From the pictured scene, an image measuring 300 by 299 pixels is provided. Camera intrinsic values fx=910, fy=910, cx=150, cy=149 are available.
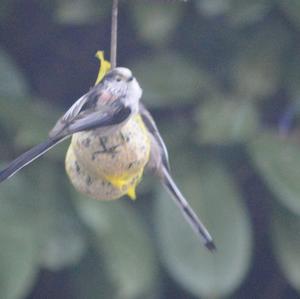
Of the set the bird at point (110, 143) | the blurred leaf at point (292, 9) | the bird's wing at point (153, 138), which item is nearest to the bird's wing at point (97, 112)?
the bird at point (110, 143)

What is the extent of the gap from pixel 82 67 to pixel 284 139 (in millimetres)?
511

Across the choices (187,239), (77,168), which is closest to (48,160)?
(187,239)

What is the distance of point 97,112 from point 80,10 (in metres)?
0.89

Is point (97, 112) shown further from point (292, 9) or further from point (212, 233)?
point (292, 9)


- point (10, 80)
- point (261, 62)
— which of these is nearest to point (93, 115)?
point (10, 80)

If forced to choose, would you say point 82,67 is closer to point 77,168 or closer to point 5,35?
point 5,35

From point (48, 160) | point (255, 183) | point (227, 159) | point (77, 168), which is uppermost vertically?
point (77, 168)

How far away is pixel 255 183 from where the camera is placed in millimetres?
2088

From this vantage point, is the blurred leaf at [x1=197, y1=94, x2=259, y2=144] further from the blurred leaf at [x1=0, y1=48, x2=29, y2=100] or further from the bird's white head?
the bird's white head

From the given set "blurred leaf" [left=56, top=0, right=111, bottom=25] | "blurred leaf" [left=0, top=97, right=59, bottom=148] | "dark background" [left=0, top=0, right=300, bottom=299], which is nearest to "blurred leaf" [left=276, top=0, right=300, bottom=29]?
"dark background" [left=0, top=0, right=300, bottom=299]

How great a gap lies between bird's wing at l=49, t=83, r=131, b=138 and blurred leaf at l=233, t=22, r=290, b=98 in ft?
2.97

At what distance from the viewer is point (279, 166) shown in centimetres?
183

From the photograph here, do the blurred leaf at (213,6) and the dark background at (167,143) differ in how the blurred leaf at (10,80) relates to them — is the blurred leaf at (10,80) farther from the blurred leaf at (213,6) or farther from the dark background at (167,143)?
the blurred leaf at (213,6)

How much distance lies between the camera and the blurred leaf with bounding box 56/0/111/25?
1918 millimetres
